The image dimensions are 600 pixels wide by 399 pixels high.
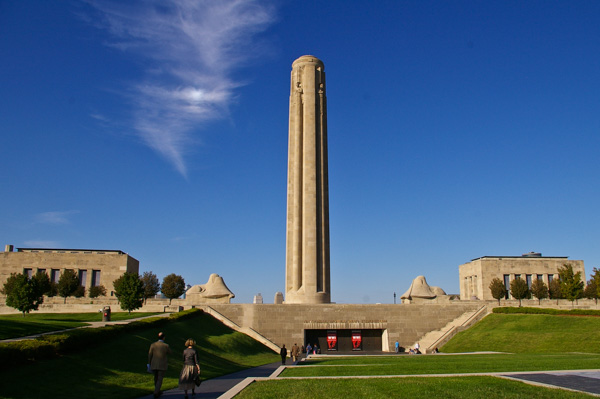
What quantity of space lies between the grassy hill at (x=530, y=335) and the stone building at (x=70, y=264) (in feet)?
137

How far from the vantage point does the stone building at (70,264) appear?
2489 inches

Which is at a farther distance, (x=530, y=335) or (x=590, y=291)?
(x=590, y=291)

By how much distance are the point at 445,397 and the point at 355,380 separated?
3997 mm

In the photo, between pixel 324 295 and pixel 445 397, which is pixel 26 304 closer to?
pixel 324 295

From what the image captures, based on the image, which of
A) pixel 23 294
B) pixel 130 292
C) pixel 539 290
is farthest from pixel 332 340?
pixel 539 290

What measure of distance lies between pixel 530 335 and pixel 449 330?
7901mm

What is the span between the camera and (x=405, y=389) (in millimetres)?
12539

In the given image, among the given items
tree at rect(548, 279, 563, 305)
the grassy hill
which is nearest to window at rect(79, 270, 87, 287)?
the grassy hill

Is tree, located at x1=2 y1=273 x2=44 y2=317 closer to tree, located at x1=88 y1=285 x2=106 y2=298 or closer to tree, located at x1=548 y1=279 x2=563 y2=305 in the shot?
tree, located at x1=88 y1=285 x2=106 y2=298

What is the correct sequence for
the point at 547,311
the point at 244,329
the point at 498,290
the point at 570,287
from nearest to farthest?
the point at 547,311 → the point at 244,329 → the point at 570,287 → the point at 498,290

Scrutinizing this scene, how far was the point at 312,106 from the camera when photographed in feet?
182

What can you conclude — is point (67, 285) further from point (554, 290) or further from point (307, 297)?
point (554, 290)

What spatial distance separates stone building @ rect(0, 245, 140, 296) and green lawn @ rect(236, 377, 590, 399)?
5406 centimetres

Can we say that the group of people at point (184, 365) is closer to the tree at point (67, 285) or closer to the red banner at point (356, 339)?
the red banner at point (356, 339)
